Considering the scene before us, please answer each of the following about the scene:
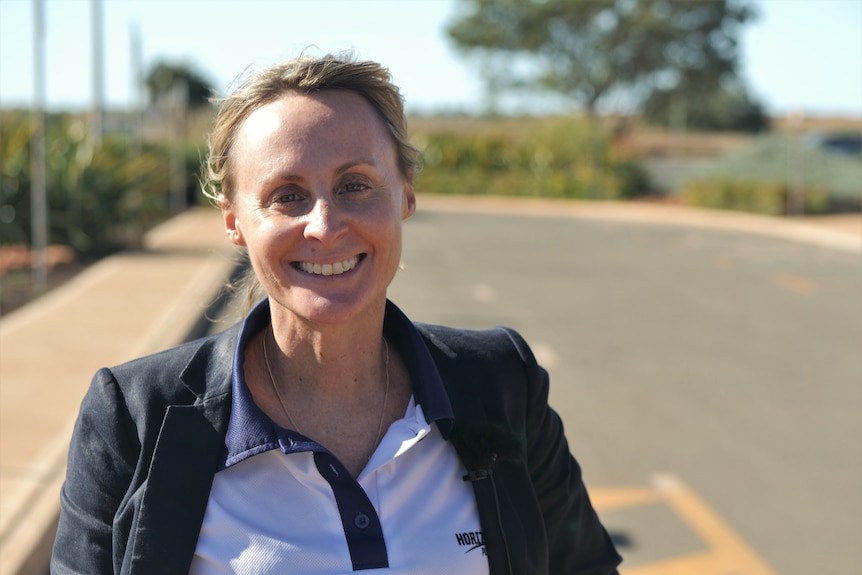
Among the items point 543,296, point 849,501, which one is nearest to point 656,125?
point 543,296

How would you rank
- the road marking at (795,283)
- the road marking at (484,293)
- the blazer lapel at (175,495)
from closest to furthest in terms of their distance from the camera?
the blazer lapel at (175,495) < the road marking at (484,293) < the road marking at (795,283)

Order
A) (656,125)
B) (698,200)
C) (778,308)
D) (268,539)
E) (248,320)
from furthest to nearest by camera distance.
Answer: (656,125)
(698,200)
(778,308)
(248,320)
(268,539)

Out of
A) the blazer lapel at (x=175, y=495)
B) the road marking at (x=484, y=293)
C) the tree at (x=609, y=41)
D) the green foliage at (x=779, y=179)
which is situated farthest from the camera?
the tree at (x=609, y=41)

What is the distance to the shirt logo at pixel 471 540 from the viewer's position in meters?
2.10

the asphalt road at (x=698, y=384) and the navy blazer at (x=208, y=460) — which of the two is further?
the asphalt road at (x=698, y=384)

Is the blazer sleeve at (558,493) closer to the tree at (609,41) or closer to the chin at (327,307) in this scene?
the chin at (327,307)

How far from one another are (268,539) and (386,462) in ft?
0.87

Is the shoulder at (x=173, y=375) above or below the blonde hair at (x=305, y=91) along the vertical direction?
below

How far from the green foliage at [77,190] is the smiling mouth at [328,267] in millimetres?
12842

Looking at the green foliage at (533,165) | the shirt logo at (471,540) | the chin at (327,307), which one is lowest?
the green foliage at (533,165)

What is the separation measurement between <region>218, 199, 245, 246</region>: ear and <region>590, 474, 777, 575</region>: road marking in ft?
10.9

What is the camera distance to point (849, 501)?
6.14m

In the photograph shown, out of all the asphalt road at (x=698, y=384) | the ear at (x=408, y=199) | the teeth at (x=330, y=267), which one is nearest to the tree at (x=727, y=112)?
the asphalt road at (x=698, y=384)

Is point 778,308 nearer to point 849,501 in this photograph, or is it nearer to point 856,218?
point 849,501
